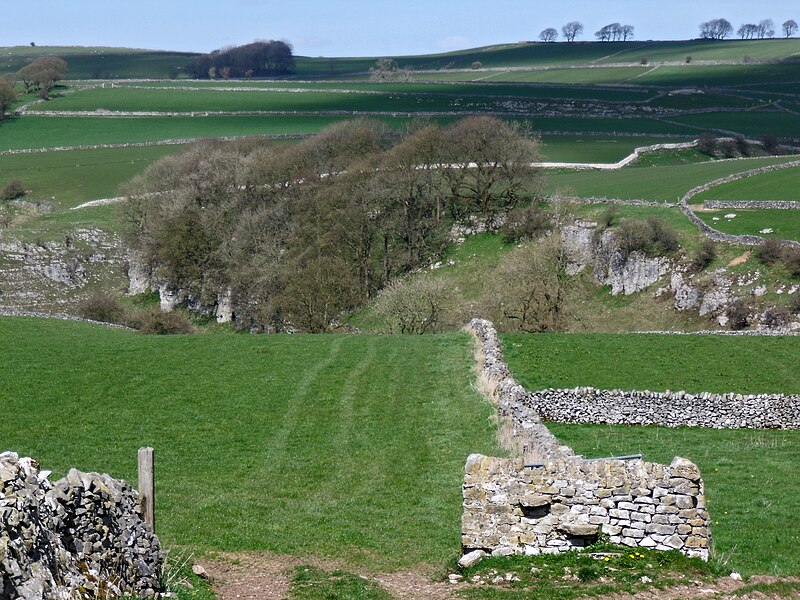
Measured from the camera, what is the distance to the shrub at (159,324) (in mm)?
57312

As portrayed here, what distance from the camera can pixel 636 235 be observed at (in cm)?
7500

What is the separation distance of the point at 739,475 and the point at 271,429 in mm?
11662

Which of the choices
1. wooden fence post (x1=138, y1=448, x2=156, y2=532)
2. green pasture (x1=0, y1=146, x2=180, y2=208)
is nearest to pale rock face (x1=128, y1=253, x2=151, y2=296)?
green pasture (x1=0, y1=146, x2=180, y2=208)

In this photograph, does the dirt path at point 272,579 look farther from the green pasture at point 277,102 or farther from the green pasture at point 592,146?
the green pasture at point 277,102

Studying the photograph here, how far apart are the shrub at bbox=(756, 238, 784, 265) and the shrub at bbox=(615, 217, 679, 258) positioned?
24.1 feet

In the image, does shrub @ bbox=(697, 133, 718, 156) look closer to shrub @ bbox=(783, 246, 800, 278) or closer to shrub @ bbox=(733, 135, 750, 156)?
shrub @ bbox=(733, 135, 750, 156)

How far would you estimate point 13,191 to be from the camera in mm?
114375

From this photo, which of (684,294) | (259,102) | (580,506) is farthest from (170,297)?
(259,102)

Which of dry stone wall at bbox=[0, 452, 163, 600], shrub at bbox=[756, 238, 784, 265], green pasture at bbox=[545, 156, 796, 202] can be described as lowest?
shrub at bbox=[756, 238, 784, 265]

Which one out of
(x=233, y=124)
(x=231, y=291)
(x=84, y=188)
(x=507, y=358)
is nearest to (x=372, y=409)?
(x=507, y=358)

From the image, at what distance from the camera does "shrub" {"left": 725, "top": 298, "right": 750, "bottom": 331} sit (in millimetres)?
62500

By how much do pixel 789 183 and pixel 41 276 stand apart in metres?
63.4

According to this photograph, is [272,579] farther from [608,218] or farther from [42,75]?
[42,75]

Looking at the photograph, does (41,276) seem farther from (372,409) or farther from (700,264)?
(372,409)
